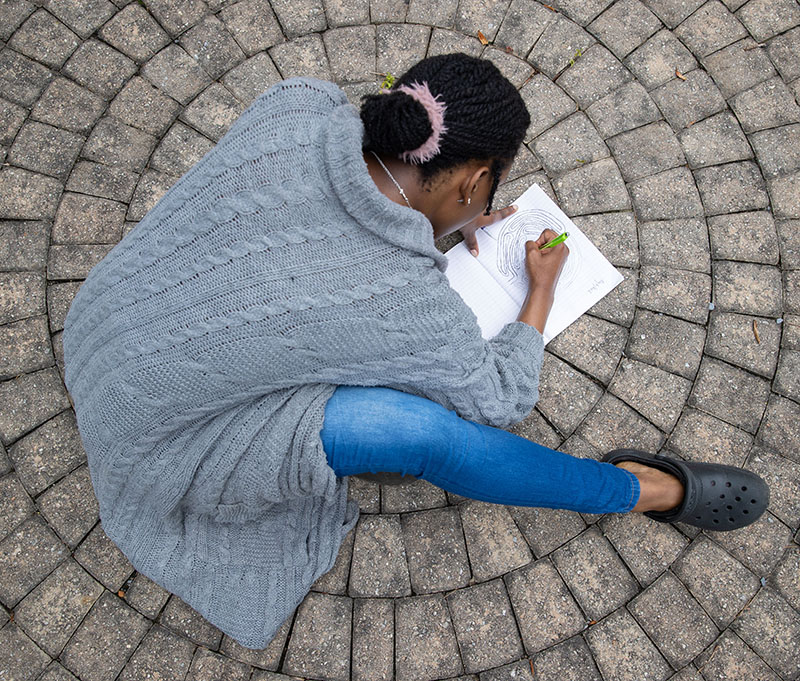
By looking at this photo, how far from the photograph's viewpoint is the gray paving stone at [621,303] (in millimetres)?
2469

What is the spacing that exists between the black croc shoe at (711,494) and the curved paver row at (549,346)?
0.09 meters

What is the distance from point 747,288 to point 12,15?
3566 mm

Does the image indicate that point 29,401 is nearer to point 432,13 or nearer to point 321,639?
point 321,639

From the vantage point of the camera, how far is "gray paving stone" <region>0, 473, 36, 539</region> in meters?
2.37

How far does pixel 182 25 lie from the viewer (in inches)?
107

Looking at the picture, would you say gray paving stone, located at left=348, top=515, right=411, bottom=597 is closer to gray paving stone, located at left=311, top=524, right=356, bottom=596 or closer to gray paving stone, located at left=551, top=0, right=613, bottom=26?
gray paving stone, located at left=311, top=524, right=356, bottom=596

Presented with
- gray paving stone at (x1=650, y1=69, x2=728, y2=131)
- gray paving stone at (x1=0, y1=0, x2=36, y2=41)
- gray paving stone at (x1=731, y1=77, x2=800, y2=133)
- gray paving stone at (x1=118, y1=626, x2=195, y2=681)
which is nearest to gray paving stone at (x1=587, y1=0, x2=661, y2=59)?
gray paving stone at (x1=650, y1=69, x2=728, y2=131)

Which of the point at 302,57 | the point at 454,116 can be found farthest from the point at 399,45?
the point at 454,116

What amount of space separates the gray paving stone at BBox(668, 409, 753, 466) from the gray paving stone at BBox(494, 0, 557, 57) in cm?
181

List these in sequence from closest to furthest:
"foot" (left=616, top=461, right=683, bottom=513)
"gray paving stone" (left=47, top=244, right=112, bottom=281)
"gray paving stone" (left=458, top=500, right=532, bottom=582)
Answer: "foot" (left=616, top=461, right=683, bottom=513), "gray paving stone" (left=458, top=500, right=532, bottom=582), "gray paving stone" (left=47, top=244, right=112, bottom=281)

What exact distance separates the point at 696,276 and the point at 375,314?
159 centimetres

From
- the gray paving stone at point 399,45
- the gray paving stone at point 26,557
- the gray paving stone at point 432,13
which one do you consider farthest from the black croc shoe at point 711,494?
the gray paving stone at point 26,557

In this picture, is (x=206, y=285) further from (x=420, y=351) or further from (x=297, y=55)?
(x=297, y=55)

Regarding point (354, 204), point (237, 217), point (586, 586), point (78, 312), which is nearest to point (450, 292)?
point (354, 204)
